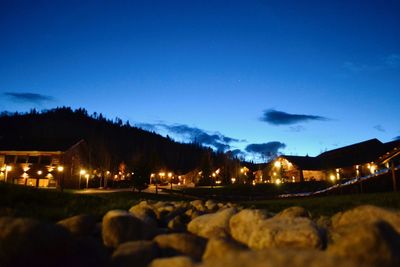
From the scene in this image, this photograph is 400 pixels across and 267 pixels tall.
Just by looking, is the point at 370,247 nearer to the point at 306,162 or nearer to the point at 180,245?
the point at 180,245

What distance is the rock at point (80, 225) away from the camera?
753cm

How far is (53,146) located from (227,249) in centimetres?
4969

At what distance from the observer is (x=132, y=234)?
7.16m

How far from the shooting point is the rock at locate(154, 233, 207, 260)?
6129 millimetres

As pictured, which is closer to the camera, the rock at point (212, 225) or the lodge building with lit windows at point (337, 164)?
the rock at point (212, 225)

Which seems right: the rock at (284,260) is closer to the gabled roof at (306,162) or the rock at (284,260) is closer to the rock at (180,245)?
the rock at (180,245)

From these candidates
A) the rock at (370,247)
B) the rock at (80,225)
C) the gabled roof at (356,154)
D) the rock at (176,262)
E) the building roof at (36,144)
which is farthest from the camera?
the gabled roof at (356,154)

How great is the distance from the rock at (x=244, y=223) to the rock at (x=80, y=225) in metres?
3.05

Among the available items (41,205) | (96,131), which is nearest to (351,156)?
(41,205)

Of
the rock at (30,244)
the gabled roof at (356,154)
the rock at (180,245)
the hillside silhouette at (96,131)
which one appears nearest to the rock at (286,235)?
the rock at (180,245)

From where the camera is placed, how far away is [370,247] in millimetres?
4434

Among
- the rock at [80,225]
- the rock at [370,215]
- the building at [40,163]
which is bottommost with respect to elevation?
the rock at [80,225]

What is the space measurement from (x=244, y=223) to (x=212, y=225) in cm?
95

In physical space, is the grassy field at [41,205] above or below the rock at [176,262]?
above
